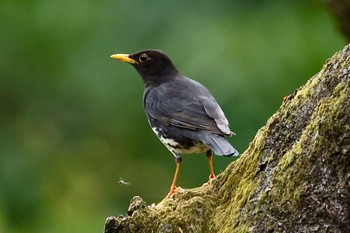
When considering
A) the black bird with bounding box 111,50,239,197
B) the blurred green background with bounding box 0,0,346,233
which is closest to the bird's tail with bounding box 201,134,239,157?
the black bird with bounding box 111,50,239,197

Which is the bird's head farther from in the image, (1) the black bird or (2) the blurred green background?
(2) the blurred green background

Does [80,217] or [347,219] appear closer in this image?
[347,219]

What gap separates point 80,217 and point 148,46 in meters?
2.08

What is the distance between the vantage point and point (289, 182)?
4.86 m

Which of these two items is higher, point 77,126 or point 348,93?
point 77,126

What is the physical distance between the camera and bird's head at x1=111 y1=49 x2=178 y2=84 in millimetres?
8883

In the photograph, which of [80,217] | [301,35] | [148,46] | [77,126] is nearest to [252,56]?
[301,35]

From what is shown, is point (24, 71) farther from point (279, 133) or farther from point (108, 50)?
point (279, 133)

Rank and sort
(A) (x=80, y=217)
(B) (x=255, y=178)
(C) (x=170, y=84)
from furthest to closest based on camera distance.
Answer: (A) (x=80, y=217) → (C) (x=170, y=84) → (B) (x=255, y=178)

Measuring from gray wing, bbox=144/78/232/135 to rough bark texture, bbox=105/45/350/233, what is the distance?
1974mm

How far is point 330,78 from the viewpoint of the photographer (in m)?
4.96

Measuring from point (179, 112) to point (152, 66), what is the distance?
3.29 ft

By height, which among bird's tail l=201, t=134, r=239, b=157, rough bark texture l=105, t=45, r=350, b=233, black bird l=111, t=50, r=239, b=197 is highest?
black bird l=111, t=50, r=239, b=197

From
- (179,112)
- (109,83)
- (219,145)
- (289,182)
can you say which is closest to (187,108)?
(179,112)
